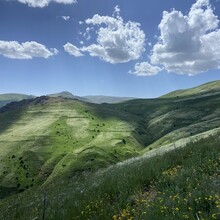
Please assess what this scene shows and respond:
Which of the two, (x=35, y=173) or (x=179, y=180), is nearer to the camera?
(x=179, y=180)

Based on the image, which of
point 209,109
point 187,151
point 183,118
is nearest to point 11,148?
point 183,118

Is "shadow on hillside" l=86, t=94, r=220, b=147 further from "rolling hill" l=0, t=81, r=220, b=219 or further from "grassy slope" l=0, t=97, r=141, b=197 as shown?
"grassy slope" l=0, t=97, r=141, b=197

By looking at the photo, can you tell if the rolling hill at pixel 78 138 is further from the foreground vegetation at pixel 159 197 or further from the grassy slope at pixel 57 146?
the foreground vegetation at pixel 159 197

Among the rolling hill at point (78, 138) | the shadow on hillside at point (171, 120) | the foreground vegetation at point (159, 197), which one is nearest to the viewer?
the foreground vegetation at point (159, 197)

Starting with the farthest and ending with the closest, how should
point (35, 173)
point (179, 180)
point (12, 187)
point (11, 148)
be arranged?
point (11, 148), point (35, 173), point (12, 187), point (179, 180)

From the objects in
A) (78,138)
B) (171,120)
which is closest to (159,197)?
(78,138)

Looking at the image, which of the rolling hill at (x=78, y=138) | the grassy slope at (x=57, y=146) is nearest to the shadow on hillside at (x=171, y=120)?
the rolling hill at (x=78, y=138)

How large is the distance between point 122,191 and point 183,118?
15226cm

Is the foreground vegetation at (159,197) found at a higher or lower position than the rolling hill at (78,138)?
higher

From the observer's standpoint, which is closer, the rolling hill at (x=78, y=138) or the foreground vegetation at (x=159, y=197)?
the foreground vegetation at (x=159, y=197)

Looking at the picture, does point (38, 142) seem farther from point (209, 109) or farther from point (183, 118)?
point (209, 109)

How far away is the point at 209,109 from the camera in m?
174

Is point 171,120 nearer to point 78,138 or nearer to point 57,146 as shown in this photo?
point 78,138

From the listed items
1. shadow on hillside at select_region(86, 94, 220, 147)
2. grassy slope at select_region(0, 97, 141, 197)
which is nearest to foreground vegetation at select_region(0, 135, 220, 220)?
grassy slope at select_region(0, 97, 141, 197)
